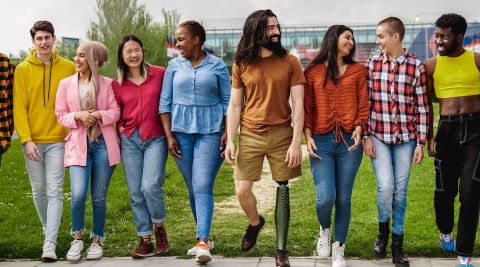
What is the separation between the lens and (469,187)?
5.56m

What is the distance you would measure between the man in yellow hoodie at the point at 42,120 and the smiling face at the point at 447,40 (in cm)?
331

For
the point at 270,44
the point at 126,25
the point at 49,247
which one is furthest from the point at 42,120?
the point at 126,25

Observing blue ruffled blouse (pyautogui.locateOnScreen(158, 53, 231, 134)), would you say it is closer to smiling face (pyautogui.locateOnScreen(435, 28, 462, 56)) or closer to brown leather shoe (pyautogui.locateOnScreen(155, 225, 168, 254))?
brown leather shoe (pyautogui.locateOnScreen(155, 225, 168, 254))

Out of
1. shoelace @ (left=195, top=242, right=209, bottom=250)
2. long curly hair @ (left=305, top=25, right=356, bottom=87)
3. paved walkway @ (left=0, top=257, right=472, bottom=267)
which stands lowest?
paved walkway @ (left=0, top=257, right=472, bottom=267)

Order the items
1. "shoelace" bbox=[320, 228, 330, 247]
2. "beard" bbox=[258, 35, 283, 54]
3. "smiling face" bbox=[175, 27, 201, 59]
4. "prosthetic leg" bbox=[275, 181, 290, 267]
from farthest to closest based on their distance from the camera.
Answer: "smiling face" bbox=[175, 27, 201, 59], "shoelace" bbox=[320, 228, 330, 247], "prosthetic leg" bbox=[275, 181, 290, 267], "beard" bbox=[258, 35, 283, 54]

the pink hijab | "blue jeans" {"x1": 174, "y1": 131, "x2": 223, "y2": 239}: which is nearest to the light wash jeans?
the pink hijab

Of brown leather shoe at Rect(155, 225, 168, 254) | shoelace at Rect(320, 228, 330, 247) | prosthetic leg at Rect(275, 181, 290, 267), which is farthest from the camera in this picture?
brown leather shoe at Rect(155, 225, 168, 254)

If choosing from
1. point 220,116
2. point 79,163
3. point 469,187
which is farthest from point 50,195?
point 469,187

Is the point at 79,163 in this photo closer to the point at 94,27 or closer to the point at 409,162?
the point at 409,162

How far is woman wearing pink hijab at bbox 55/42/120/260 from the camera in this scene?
20.2ft

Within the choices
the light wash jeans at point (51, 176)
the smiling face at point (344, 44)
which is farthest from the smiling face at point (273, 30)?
the light wash jeans at point (51, 176)

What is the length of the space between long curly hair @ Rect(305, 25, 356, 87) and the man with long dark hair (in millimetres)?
205

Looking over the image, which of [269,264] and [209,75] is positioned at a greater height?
[209,75]

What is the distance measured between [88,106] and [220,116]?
1175 millimetres
